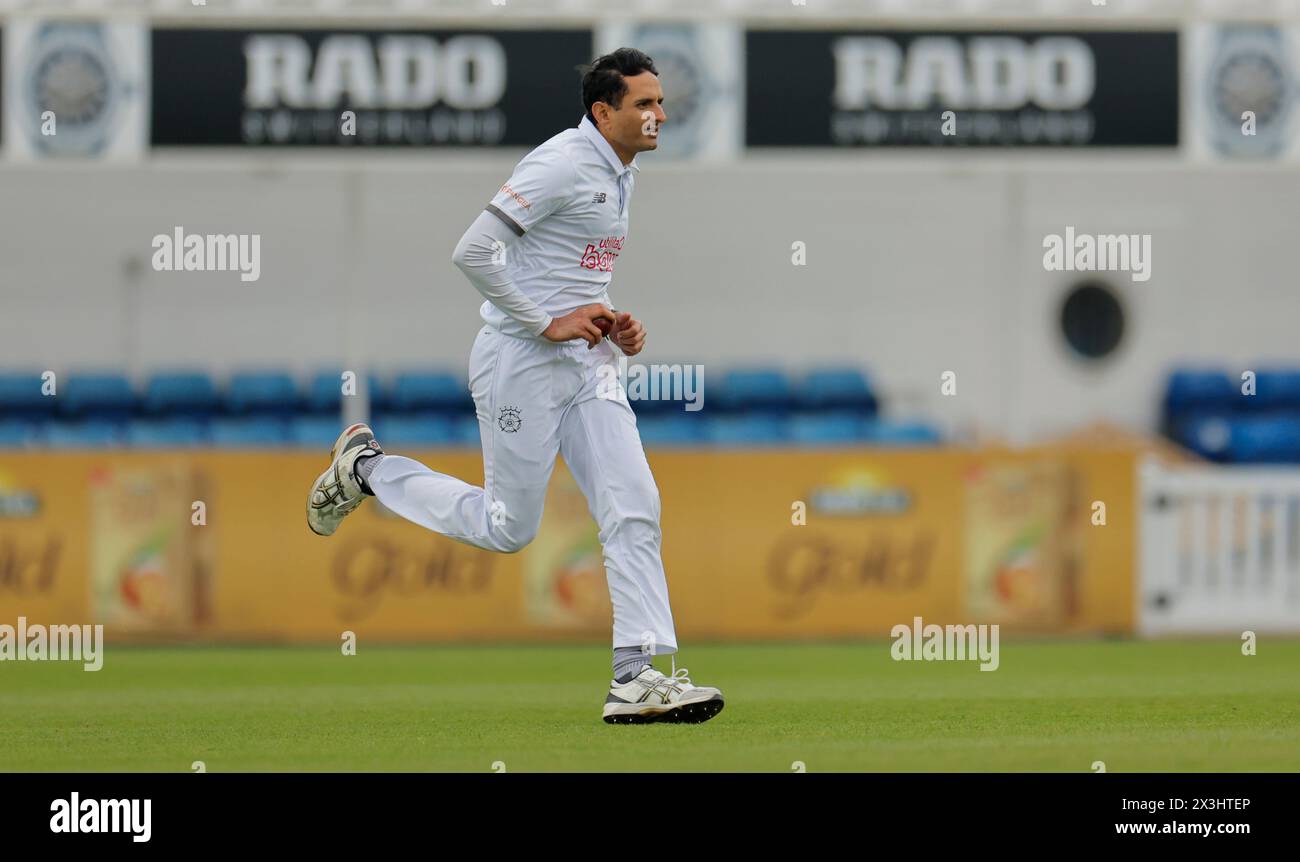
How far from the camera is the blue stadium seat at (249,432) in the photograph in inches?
672

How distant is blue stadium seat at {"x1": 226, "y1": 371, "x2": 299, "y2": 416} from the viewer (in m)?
17.9

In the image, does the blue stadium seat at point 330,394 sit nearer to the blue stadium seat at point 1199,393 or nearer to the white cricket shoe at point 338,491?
the blue stadium seat at point 1199,393

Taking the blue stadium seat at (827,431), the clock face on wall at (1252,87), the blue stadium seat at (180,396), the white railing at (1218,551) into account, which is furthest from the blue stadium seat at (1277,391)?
the blue stadium seat at (180,396)

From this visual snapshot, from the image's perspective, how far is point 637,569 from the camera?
7.46m

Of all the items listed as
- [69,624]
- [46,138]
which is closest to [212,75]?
[46,138]

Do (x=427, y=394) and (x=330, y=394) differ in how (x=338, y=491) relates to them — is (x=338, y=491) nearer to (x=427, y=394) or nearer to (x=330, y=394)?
(x=427, y=394)

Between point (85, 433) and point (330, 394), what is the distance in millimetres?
2237

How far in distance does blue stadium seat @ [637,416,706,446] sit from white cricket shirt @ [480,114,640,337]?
751 cm

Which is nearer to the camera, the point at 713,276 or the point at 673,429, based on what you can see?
the point at 673,429

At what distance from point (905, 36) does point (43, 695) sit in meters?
8.13

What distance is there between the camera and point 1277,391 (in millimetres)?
20109

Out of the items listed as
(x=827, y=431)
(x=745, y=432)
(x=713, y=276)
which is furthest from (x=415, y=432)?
(x=713, y=276)

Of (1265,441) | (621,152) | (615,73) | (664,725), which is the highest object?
(615,73)
